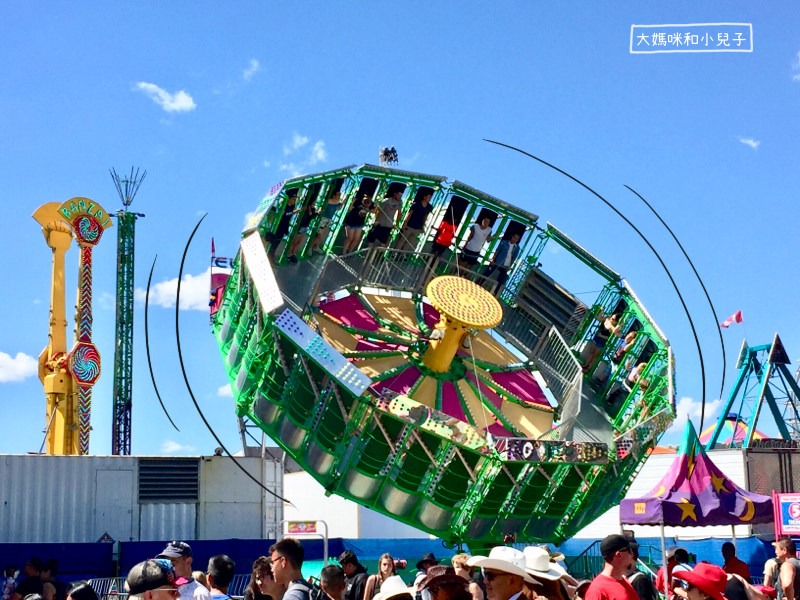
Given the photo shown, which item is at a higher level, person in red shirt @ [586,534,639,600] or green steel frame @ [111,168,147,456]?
green steel frame @ [111,168,147,456]

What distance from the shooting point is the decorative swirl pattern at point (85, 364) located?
36656 millimetres

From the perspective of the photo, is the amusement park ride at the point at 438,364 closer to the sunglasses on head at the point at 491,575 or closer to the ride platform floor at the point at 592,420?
the ride platform floor at the point at 592,420

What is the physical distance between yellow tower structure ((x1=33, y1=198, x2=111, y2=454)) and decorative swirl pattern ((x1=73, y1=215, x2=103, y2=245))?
8 centimetres

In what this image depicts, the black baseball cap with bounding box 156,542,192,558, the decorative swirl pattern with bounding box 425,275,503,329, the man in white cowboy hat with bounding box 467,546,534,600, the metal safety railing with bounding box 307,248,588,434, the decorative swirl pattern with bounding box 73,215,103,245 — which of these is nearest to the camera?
the man in white cowboy hat with bounding box 467,546,534,600

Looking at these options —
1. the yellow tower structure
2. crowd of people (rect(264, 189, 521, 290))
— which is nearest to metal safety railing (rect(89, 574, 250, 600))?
crowd of people (rect(264, 189, 521, 290))

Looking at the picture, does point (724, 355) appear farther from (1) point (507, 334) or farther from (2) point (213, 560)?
(2) point (213, 560)

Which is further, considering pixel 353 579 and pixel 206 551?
pixel 206 551

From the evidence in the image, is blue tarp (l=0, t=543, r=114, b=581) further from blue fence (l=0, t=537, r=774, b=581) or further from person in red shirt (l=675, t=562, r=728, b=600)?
person in red shirt (l=675, t=562, r=728, b=600)

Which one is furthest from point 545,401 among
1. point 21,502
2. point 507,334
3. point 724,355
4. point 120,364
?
point 120,364

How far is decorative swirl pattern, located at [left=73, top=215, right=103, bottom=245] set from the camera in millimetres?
38406

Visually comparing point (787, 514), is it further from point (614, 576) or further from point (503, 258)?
point (614, 576)

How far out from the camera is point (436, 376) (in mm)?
26188

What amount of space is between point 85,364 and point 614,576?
32.5 metres

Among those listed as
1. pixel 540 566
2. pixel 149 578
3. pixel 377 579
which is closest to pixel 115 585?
pixel 377 579
